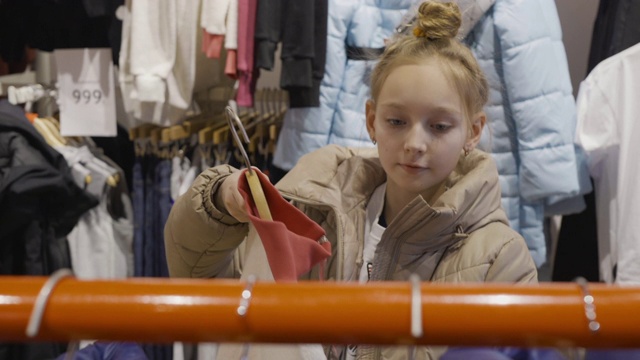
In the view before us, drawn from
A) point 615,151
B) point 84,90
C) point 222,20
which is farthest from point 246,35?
point 615,151

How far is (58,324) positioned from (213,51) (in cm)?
135

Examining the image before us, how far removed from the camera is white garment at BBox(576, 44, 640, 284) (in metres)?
1.54

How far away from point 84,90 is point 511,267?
1.36m

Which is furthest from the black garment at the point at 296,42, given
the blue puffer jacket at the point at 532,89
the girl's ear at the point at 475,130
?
the girl's ear at the point at 475,130

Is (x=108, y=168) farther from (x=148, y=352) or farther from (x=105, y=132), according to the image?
(x=148, y=352)

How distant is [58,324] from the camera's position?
43 cm

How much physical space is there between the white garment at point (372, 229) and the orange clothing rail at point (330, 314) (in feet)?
1.79

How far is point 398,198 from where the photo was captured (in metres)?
1.06

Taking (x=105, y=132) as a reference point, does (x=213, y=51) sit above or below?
above

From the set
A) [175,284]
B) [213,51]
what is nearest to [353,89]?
[213,51]

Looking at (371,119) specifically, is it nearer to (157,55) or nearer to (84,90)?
(157,55)

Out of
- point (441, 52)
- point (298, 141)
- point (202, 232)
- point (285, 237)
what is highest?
point (441, 52)

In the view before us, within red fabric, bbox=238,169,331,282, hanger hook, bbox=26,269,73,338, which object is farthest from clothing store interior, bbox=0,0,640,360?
hanger hook, bbox=26,269,73,338

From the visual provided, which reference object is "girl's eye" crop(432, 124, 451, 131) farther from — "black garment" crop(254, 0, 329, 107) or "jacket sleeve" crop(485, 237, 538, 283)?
"black garment" crop(254, 0, 329, 107)
